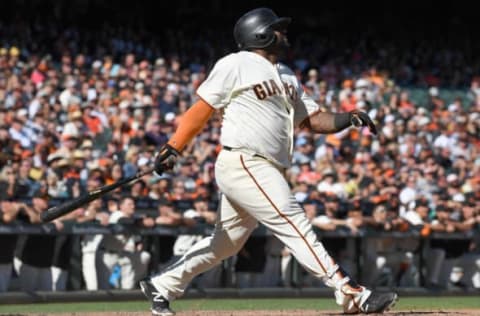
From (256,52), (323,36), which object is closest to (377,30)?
(323,36)

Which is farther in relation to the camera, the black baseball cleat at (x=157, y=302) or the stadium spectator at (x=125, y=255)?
the stadium spectator at (x=125, y=255)

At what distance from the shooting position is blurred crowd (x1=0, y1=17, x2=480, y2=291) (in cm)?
1294

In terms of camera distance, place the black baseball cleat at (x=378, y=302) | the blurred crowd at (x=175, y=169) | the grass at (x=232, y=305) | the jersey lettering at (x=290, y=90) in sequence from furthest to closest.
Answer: the blurred crowd at (x=175, y=169)
the grass at (x=232, y=305)
the jersey lettering at (x=290, y=90)
the black baseball cleat at (x=378, y=302)

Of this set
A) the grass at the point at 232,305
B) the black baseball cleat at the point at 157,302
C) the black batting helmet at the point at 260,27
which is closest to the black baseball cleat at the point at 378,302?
the black baseball cleat at the point at 157,302

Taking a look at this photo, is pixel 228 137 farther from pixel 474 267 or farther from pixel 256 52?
pixel 474 267

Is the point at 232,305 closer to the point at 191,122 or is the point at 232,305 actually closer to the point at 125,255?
the point at 125,255

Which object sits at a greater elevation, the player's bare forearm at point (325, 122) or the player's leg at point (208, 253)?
the player's bare forearm at point (325, 122)

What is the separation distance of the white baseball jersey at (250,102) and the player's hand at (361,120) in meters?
0.55

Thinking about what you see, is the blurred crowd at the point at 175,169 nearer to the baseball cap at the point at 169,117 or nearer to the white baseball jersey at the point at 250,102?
the baseball cap at the point at 169,117

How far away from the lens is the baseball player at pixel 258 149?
6.97 meters

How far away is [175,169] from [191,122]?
8.28 m

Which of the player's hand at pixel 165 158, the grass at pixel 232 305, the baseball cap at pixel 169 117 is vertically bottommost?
the grass at pixel 232 305

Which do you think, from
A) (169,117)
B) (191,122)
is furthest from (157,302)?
(169,117)

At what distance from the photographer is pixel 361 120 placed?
744cm
